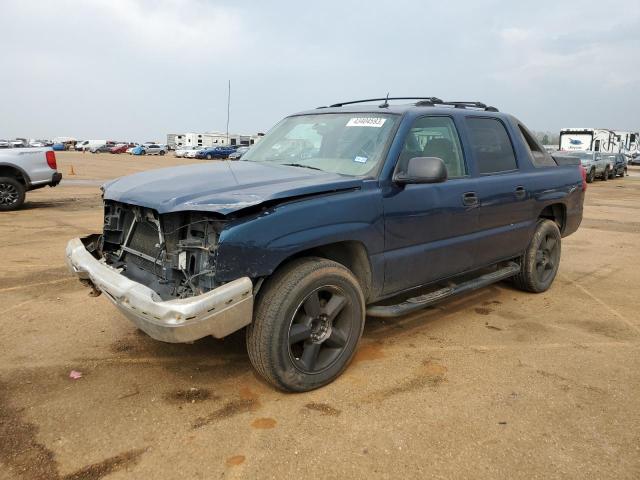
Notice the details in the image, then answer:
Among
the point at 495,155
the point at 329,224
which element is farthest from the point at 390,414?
the point at 495,155

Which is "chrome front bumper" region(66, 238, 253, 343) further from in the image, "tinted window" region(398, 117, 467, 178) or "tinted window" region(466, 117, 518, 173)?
"tinted window" region(466, 117, 518, 173)

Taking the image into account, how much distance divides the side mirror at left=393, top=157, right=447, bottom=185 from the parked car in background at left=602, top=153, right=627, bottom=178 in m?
26.2

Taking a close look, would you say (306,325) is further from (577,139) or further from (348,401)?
(577,139)

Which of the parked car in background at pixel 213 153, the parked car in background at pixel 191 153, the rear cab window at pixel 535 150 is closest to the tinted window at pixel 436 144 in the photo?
the rear cab window at pixel 535 150

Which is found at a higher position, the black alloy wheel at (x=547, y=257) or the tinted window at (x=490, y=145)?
the tinted window at (x=490, y=145)

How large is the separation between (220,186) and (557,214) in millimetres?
4097

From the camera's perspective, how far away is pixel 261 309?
2.97 metres

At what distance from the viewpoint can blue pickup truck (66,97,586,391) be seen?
2834 millimetres

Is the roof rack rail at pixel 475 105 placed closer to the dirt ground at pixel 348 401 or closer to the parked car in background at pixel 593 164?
the dirt ground at pixel 348 401

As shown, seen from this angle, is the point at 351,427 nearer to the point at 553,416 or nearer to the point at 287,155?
the point at 553,416

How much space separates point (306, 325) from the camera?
3.16m

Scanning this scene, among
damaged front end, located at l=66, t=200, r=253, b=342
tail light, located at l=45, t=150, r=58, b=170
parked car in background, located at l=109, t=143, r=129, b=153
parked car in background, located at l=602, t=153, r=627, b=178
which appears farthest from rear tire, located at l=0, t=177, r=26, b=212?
parked car in background, located at l=109, t=143, r=129, b=153

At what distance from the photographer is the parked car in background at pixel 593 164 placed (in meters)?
23.7

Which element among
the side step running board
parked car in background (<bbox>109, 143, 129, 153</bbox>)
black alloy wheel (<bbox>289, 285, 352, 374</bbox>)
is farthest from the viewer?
parked car in background (<bbox>109, 143, 129, 153</bbox>)
